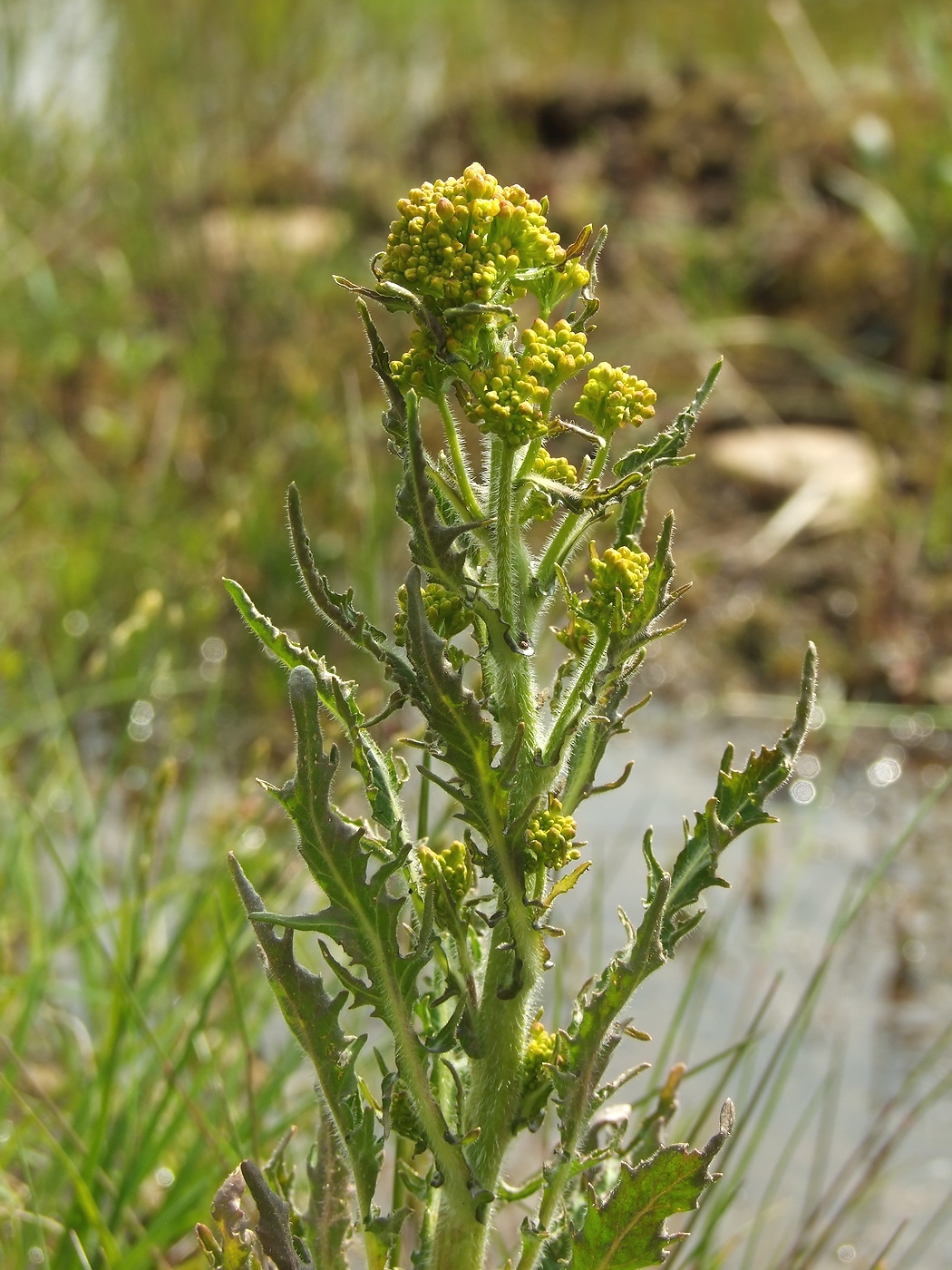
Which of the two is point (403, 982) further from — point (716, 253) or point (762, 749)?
point (716, 253)

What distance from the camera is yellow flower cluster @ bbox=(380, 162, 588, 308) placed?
895 mm

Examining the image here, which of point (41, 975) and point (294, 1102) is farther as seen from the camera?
point (294, 1102)

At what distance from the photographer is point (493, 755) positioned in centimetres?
97

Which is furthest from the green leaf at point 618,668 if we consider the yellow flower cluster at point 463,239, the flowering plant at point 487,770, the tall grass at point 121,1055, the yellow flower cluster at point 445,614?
the tall grass at point 121,1055

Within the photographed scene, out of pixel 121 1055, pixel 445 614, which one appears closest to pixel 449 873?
pixel 445 614

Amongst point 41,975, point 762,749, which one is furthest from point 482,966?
point 41,975

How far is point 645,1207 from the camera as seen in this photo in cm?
99

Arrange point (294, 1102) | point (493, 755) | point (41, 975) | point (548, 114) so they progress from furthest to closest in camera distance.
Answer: point (548, 114) → point (294, 1102) → point (41, 975) → point (493, 755)

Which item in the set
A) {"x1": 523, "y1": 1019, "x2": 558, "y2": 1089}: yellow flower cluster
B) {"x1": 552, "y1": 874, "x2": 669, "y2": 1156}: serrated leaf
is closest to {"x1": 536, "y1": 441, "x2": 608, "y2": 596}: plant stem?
{"x1": 552, "y1": 874, "x2": 669, "y2": 1156}: serrated leaf

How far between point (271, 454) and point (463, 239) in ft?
9.99

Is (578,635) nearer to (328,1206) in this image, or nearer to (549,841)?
(549,841)

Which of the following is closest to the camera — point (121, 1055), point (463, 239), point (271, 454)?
point (463, 239)

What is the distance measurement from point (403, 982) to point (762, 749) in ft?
1.09

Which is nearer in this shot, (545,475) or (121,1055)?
(545,475)
